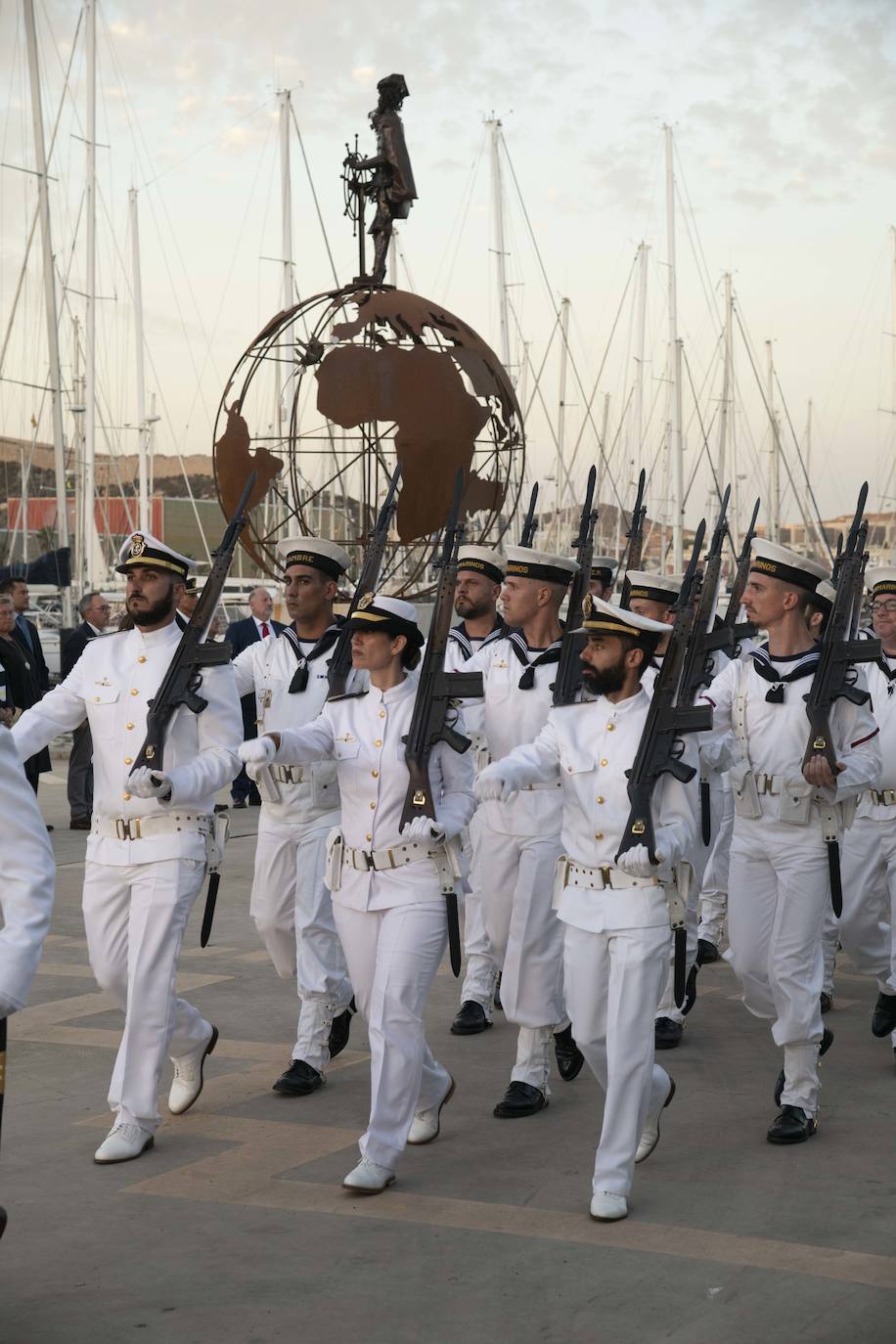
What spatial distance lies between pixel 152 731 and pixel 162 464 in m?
73.2

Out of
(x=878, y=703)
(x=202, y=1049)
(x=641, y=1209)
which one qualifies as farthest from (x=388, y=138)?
(x=641, y=1209)

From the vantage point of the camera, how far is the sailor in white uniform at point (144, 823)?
17.9 feet

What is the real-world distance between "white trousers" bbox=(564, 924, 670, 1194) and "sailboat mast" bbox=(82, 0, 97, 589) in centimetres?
2300

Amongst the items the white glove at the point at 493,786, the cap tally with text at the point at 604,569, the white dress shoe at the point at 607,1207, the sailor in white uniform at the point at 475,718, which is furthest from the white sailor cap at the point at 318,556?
the white dress shoe at the point at 607,1207

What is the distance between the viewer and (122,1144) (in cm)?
538

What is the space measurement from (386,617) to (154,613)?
3.14 feet

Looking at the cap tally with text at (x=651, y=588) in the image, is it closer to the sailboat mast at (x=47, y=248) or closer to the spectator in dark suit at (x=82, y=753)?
the spectator in dark suit at (x=82, y=753)

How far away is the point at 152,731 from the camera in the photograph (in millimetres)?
5645

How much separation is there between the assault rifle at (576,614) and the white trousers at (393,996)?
1574 millimetres

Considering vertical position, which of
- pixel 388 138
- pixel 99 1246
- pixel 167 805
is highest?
pixel 388 138

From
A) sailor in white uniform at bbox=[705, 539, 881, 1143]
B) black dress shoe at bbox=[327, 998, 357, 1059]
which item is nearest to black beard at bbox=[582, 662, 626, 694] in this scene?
sailor in white uniform at bbox=[705, 539, 881, 1143]

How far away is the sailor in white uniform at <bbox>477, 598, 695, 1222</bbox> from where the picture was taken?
4891 mm

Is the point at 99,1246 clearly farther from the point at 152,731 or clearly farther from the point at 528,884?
the point at 528,884

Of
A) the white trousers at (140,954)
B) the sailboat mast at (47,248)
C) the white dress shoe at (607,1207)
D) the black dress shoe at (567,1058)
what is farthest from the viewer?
the sailboat mast at (47,248)
